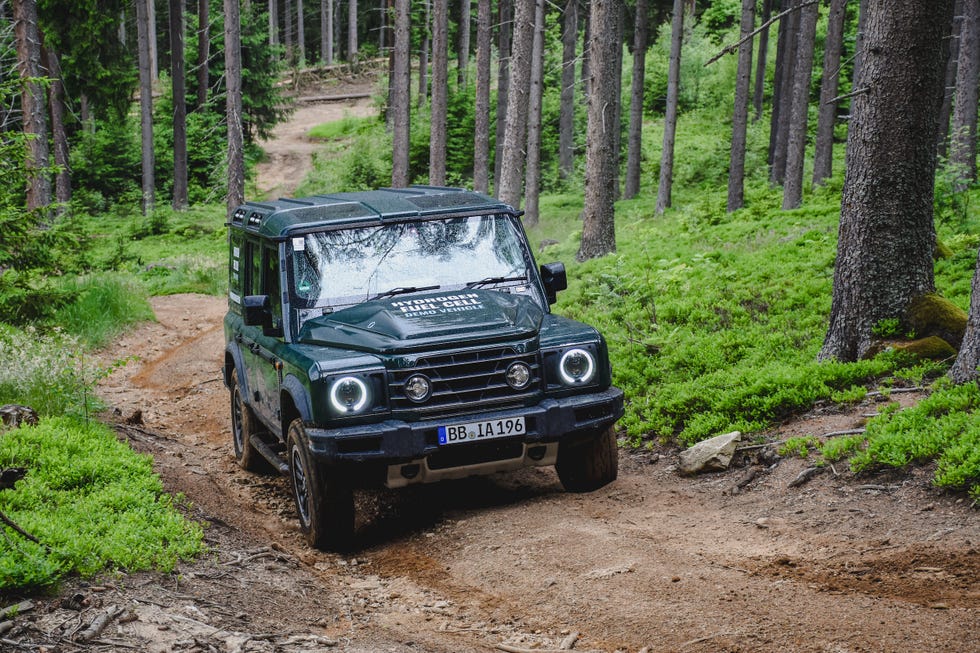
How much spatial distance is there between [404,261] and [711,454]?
9.87ft

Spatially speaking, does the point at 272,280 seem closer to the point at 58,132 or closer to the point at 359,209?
the point at 359,209

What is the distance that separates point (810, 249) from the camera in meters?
13.6

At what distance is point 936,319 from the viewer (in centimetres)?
799

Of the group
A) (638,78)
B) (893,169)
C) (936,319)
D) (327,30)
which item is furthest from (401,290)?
(327,30)

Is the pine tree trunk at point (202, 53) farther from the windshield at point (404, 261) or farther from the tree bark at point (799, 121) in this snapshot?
the windshield at point (404, 261)

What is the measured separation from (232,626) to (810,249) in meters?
11.3

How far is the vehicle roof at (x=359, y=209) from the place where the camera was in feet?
23.5

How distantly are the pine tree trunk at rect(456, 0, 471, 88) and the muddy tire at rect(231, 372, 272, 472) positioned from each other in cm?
3134

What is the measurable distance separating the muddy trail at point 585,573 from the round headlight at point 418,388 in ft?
3.43

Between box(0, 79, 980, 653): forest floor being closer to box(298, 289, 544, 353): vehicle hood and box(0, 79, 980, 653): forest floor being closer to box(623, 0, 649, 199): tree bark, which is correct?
box(298, 289, 544, 353): vehicle hood

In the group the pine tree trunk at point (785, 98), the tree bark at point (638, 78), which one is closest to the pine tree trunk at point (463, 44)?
the tree bark at point (638, 78)

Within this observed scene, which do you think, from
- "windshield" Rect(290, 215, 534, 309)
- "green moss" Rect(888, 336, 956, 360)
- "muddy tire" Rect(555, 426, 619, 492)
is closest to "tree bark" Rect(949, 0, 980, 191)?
"green moss" Rect(888, 336, 956, 360)

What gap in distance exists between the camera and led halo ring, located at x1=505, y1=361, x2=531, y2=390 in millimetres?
6223

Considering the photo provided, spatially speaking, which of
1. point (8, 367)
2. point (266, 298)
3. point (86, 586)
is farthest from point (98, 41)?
point (86, 586)
